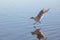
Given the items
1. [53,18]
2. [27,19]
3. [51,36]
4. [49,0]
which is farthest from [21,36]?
[49,0]

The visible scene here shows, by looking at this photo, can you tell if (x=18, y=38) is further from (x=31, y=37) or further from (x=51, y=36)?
(x=51, y=36)

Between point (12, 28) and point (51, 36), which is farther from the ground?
point (12, 28)

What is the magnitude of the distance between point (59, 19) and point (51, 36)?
1.45 meters

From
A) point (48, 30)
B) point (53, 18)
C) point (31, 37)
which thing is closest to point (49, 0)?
point (53, 18)

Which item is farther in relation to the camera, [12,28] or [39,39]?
[12,28]

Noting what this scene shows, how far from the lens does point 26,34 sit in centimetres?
396

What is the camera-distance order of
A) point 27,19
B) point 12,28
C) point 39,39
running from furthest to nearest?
point 27,19 → point 12,28 → point 39,39

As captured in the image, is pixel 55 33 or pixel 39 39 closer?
pixel 39 39

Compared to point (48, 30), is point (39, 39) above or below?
below

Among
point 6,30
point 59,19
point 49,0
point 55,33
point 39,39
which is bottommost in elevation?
point 39,39

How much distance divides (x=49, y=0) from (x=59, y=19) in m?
3.83

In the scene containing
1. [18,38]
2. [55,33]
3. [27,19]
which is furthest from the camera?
[27,19]

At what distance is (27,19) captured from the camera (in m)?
5.20

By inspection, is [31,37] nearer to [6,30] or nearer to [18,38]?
[18,38]
